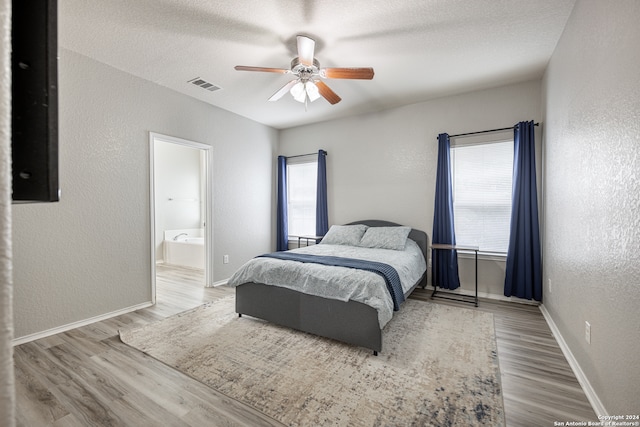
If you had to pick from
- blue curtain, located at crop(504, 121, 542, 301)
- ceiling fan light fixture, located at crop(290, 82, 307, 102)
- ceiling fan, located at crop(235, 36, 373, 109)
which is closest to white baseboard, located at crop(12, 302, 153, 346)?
ceiling fan, located at crop(235, 36, 373, 109)

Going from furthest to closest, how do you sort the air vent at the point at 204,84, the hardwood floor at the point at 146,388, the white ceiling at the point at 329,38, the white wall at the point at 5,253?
1. the air vent at the point at 204,84
2. the white ceiling at the point at 329,38
3. the hardwood floor at the point at 146,388
4. the white wall at the point at 5,253

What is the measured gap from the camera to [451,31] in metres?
2.50

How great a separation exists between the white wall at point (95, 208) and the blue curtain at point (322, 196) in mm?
1815

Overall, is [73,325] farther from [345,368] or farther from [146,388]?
[345,368]

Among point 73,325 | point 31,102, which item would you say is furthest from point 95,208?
point 31,102

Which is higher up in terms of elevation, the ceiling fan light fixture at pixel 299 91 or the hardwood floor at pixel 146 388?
the ceiling fan light fixture at pixel 299 91

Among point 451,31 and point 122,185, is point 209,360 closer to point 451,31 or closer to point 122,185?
point 122,185

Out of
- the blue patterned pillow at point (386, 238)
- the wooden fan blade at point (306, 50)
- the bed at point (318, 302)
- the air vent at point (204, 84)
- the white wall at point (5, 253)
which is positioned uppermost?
the air vent at point (204, 84)

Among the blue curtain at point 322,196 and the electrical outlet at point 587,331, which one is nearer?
the electrical outlet at point 587,331

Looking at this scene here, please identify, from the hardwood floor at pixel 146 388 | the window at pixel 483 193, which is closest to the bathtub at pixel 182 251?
the hardwood floor at pixel 146 388

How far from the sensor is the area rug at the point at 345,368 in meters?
1.70

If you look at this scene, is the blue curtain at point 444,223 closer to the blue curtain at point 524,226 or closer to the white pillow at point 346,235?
the blue curtain at point 524,226

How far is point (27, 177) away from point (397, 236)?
12.3 feet

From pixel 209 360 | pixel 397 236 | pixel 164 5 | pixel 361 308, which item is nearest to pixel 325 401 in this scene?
pixel 361 308
